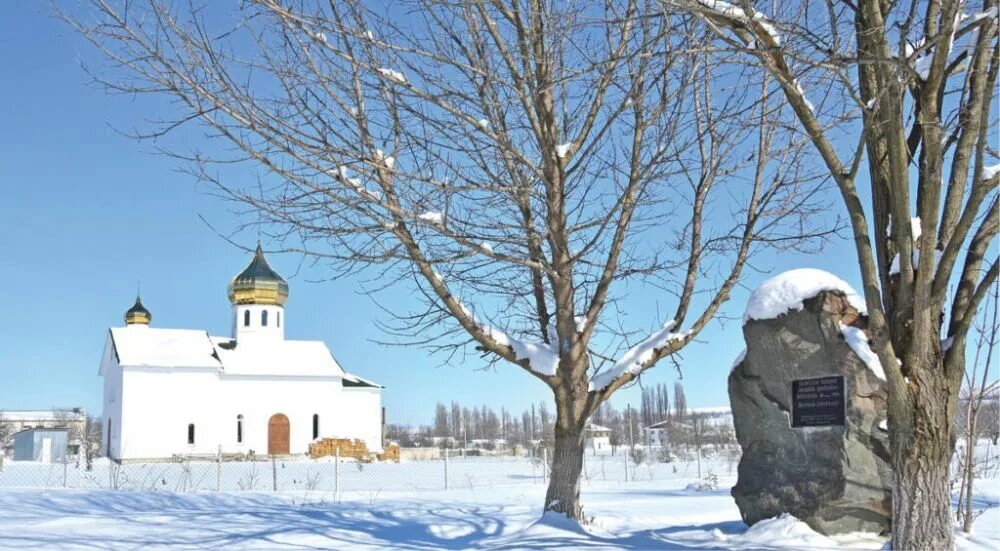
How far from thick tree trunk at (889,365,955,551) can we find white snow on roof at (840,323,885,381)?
222 cm

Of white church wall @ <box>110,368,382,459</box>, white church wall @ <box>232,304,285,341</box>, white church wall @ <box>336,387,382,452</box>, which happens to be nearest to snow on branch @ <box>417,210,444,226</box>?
white church wall @ <box>110,368,382,459</box>

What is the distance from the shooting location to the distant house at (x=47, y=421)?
55406 mm

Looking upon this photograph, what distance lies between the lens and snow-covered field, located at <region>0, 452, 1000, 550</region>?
751 centimetres

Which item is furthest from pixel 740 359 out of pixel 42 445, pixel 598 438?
pixel 598 438

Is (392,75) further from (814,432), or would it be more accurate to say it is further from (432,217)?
(814,432)

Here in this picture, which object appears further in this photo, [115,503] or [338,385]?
[338,385]

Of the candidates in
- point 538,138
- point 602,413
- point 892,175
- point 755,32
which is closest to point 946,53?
point 892,175

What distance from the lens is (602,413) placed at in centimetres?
10912

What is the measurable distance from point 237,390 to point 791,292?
119 ft

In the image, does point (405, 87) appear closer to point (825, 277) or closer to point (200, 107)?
point (200, 107)

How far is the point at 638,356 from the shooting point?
8.52m

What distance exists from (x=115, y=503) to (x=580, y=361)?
7215 millimetres

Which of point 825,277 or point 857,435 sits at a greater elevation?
point 825,277

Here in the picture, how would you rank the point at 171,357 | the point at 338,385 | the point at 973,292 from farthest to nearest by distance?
1. the point at 338,385
2. the point at 171,357
3. the point at 973,292
